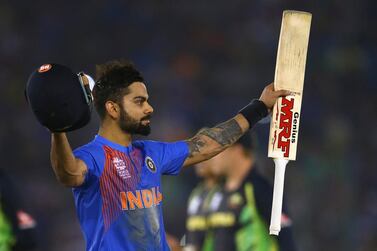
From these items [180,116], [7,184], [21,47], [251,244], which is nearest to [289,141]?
[251,244]

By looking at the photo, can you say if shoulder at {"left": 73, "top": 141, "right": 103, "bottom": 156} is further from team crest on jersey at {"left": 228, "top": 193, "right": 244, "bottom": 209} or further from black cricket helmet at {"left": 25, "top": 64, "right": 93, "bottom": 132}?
team crest on jersey at {"left": 228, "top": 193, "right": 244, "bottom": 209}

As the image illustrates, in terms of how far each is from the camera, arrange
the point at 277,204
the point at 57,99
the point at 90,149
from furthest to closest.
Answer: the point at 277,204, the point at 90,149, the point at 57,99

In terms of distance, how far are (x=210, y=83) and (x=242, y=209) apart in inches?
161

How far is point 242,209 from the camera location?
621cm

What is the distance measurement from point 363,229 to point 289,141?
5.37 meters

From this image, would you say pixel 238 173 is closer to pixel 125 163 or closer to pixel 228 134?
pixel 228 134

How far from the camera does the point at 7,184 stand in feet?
19.4

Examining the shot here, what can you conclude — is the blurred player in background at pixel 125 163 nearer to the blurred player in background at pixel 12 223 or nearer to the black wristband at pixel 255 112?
the black wristband at pixel 255 112

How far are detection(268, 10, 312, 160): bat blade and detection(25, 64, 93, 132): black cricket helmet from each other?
120cm

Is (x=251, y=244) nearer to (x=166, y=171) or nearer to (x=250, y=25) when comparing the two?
(x=166, y=171)

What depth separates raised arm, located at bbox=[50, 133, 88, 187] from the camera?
12.0 ft

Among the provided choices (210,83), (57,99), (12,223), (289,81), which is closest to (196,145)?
(289,81)

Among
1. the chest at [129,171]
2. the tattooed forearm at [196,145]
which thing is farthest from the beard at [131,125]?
the tattooed forearm at [196,145]

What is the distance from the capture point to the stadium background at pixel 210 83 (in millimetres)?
9562
